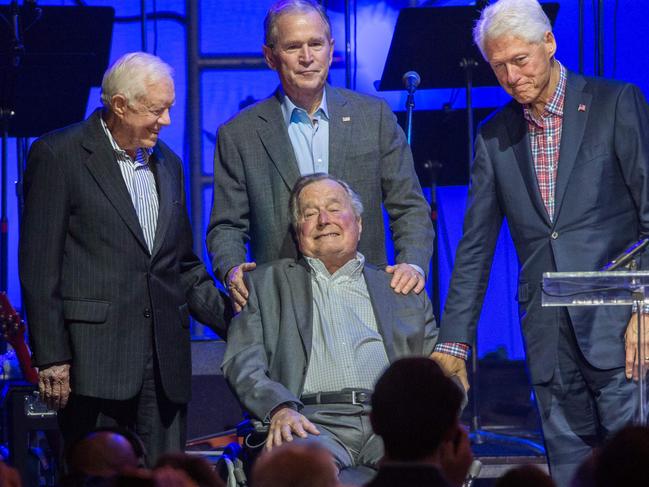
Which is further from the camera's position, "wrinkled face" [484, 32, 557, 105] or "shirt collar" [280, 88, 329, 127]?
"shirt collar" [280, 88, 329, 127]

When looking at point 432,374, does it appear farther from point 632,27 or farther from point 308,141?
point 632,27

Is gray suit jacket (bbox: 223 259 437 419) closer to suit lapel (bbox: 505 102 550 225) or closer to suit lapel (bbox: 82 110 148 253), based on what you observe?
suit lapel (bbox: 82 110 148 253)

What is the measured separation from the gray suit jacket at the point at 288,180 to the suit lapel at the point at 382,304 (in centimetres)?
18

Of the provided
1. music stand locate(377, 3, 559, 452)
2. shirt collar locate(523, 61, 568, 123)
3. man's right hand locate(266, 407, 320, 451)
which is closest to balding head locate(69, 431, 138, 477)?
man's right hand locate(266, 407, 320, 451)

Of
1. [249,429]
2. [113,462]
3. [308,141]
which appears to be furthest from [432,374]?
[308,141]

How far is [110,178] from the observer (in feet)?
12.4

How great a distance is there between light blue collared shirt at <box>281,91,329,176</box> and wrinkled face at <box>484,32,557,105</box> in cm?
77

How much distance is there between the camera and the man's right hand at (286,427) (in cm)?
344

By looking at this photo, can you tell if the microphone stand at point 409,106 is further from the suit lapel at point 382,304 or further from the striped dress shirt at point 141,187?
the striped dress shirt at point 141,187

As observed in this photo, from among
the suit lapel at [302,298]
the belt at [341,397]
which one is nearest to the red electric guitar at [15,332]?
the suit lapel at [302,298]

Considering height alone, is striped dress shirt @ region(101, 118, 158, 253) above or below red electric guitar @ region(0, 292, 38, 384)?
above

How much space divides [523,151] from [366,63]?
3.40 m

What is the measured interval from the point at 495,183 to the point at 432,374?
171 cm

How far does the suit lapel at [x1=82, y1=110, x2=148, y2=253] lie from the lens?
12.4ft
